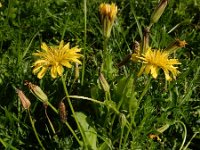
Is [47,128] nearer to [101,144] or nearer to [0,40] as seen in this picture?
[101,144]

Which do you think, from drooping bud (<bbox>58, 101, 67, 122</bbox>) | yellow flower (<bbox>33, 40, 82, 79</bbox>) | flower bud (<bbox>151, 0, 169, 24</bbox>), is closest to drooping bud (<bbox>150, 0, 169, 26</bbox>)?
flower bud (<bbox>151, 0, 169, 24</bbox>)

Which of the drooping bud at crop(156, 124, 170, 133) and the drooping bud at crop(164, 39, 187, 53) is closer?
the drooping bud at crop(164, 39, 187, 53)

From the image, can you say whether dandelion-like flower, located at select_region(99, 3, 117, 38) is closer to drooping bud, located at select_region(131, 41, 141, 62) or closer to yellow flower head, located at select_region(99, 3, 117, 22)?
yellow flower head, located at select_region(99, 3, 117, 22)

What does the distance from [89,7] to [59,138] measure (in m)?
0.72

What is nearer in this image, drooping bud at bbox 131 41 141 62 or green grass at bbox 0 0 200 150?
drooping bud at bbox 131 41 141 62

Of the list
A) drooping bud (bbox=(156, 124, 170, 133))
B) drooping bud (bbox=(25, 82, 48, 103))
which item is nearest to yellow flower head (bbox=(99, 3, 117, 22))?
drooping bud (bbox=(25, 82, 48, 103))

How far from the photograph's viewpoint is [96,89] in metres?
1.34

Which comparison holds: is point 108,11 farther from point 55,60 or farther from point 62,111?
point 62,111

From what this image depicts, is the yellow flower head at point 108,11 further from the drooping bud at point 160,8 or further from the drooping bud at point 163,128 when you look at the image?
A: the drooping bud at point 163,128

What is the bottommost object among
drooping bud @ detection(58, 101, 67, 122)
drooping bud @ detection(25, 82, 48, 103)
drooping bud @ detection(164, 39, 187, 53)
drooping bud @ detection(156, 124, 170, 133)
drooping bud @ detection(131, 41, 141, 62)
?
drooping bud @ detection(156, 124, 170, 133)

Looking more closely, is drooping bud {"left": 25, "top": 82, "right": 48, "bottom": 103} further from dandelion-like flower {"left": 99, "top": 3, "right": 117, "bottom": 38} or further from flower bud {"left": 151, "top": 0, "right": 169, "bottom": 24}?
flower bud {"left": 151, "top": 0, "right": 169, "bottom": 24}

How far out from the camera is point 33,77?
4.93ft

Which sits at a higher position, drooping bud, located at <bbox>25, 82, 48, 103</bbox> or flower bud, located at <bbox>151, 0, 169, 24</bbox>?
flower bud, located at <bbox>151, 0, 169, 24</bbox>

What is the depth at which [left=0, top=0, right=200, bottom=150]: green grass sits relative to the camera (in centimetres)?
131
